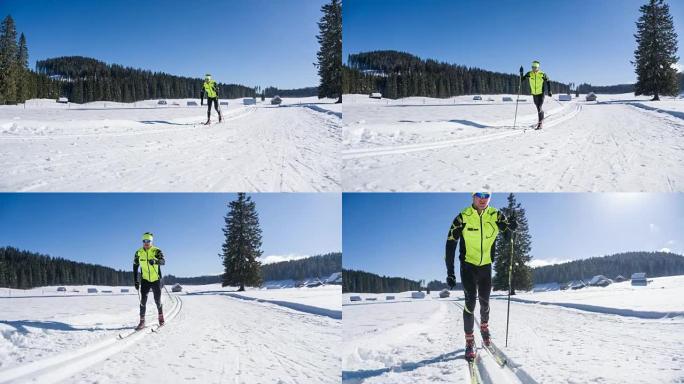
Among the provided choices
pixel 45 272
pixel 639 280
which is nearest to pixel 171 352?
pixel 639 280

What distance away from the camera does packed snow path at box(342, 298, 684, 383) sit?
5070 mm

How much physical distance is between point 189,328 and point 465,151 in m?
7.90

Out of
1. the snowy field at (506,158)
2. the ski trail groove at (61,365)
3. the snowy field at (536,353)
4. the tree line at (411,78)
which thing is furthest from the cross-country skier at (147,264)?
the tree line at (411,78)

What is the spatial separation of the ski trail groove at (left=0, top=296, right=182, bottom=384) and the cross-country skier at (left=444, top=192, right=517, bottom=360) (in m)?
5.56

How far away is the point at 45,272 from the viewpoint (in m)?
74.1

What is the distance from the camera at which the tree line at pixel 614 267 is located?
9944 cm

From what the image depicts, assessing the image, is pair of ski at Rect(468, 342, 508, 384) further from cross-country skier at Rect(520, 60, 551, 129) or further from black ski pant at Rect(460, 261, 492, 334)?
cross-country skier at Rect(520, 60, 551, 129)

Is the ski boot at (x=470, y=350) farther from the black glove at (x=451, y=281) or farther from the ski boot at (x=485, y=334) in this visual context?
the black glove at (x=451, y=281)

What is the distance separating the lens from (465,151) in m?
10.5

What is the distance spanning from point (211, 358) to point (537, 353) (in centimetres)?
496

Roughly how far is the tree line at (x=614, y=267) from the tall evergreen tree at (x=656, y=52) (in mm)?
70322

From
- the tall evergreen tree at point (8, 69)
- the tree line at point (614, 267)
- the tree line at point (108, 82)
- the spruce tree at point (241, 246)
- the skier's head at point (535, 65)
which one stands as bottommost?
the tree line at point (614, 267)

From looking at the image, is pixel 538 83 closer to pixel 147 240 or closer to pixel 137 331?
pixel 147 240

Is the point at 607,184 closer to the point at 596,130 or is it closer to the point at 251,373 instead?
the point at 251,373
